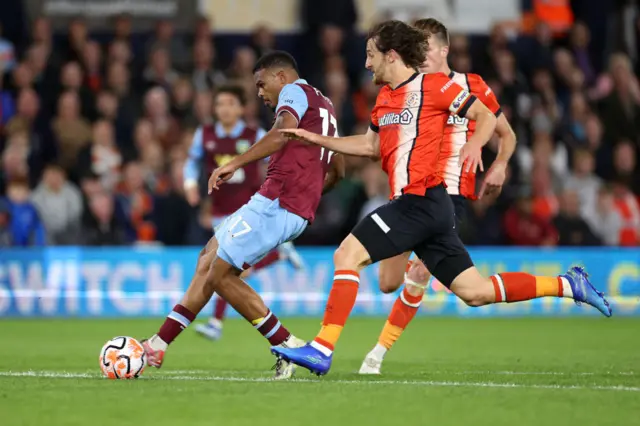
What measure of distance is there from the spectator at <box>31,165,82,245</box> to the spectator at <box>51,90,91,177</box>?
2.04 feet

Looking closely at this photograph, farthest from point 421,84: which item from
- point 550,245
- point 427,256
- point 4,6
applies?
point 4,6

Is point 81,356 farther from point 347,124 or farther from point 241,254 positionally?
point 347,124

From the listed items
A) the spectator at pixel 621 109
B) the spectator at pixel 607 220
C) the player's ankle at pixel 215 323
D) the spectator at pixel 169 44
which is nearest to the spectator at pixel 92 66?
the spectator at pixel 169 44

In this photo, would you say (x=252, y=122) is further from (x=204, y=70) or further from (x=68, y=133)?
(x=68, y=133)

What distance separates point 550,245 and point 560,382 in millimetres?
9162

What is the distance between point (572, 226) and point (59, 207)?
22.2 feet

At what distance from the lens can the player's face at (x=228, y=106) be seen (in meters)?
12.0

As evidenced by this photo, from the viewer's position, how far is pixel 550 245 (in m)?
17.0

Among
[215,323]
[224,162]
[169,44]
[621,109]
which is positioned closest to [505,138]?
[224,162]

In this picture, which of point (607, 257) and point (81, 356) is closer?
point (81, 356)

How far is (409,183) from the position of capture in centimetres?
786

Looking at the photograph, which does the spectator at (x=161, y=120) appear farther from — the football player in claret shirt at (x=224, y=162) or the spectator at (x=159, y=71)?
the football player in claret shirt at (x=224, y=162)

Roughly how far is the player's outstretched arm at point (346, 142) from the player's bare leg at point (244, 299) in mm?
1098

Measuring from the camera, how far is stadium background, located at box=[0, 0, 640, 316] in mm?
15812
